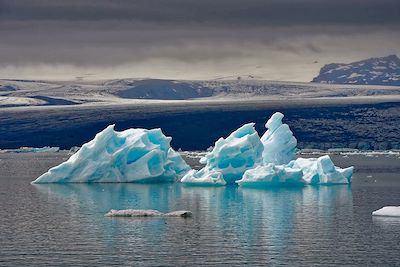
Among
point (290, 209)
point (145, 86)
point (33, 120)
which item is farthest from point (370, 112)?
point (290, 209)

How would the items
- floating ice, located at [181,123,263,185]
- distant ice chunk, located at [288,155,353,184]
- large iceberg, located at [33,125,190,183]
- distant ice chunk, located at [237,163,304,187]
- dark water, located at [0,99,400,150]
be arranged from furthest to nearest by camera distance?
1. dark water, located at [0,99,400,150]
2. distant ice chunk, located at [288,155,353,184]
3. large iceberg, located at [33,125,190,183]
4. floating ice, located at [181,123,263,185]
5. distant ice chunk, located at [237,163,304,187]

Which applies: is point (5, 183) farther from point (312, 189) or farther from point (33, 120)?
point (33, 120)

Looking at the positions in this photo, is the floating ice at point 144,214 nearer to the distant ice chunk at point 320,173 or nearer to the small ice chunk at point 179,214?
the small ice chunk at point 179,214

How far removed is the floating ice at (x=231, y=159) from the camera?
57125mm

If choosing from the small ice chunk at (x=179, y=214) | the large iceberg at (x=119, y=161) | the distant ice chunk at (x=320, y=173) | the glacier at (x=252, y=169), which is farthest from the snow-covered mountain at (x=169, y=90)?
the small ice chunk at (x=179, y=214)

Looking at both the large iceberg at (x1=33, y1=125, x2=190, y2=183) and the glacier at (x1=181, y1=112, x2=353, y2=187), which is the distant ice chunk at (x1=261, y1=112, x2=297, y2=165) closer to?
the glacier at (x1=181, y1=112, x2=353, y2=187)

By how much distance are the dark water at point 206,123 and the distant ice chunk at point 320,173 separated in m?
59.8

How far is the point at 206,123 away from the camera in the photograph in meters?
135

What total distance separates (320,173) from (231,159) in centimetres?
567

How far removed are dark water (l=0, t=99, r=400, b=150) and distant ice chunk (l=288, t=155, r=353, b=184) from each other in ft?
196

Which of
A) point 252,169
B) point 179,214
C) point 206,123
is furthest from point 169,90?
point 179,214

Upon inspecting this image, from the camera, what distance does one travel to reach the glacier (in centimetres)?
5594

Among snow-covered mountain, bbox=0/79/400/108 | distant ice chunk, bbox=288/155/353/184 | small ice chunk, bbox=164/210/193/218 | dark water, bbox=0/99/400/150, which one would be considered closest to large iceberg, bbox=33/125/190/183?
distant ice chunk, bbox=288/155/353/184

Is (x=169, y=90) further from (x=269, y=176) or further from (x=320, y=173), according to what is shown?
(x=269, y=176)
